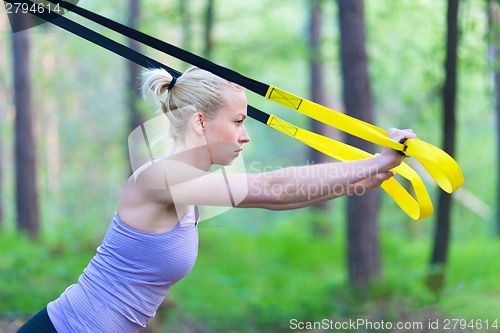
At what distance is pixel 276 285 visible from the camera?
30.6ft

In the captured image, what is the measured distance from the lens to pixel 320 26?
14.7 m

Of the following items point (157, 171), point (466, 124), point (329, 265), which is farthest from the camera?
point (466, 124)

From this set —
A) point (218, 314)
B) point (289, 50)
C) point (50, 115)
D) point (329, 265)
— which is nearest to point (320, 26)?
point (289, 50)

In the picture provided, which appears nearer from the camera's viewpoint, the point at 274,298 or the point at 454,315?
the point at 454,315

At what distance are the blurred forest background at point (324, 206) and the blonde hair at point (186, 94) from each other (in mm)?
2292

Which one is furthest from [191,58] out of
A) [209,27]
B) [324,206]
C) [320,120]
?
[324,206]

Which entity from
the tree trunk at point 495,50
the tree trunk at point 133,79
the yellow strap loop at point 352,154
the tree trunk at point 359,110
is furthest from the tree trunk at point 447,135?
the tree trunk at point 133,79

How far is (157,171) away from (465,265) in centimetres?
726

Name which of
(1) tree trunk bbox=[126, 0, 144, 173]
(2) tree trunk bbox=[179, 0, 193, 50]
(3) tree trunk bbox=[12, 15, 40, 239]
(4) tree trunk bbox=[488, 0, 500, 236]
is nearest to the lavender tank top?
(4) tree trunk bbox=[488, 0, 500, 236]

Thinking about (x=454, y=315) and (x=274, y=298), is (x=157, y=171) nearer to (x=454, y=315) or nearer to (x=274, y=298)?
(x=454, y=315)

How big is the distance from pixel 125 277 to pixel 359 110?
17.2 ft

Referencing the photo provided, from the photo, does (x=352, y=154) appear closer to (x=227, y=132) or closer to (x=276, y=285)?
(x=227, y=132)

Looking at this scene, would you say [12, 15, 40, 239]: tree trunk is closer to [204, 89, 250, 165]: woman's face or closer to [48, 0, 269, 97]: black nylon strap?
[48, 0, 269, 97]: black nylon strap

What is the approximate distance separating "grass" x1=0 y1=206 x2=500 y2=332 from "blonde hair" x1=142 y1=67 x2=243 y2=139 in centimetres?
346
